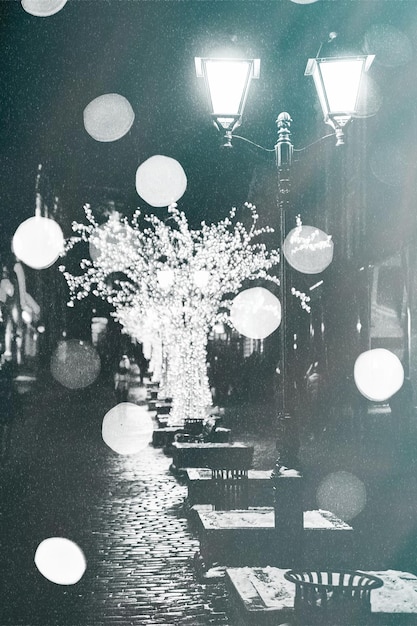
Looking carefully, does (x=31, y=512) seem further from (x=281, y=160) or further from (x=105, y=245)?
(x=105, y=245)

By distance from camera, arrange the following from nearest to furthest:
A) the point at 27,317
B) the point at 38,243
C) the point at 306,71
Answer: the point at 306,71
the point at 27,317
the point at 38,243

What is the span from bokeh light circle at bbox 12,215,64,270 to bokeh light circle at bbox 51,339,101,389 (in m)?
6.74

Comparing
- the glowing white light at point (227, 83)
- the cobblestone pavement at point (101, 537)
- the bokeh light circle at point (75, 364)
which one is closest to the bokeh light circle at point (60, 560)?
the cobblestone pavement at point (101, 537)

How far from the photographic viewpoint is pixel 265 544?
26.7 feet

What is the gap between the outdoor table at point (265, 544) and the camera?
26.6 ft

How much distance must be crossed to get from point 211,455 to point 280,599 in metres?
7.59

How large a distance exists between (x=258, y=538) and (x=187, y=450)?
19.0ft

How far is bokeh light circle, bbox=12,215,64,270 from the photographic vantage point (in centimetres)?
5094

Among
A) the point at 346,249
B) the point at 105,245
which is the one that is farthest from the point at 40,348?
the point at 346,249

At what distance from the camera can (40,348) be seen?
52688mm

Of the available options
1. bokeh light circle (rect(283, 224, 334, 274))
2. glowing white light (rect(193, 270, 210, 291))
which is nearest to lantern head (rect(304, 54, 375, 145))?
glowing white light (rect(193, 270, 210, 291))

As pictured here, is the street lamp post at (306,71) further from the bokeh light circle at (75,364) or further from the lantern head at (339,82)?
the bokeh light circle at (75,364)

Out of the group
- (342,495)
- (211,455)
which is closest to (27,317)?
(211,455)

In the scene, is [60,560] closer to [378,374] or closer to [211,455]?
[211,455]
